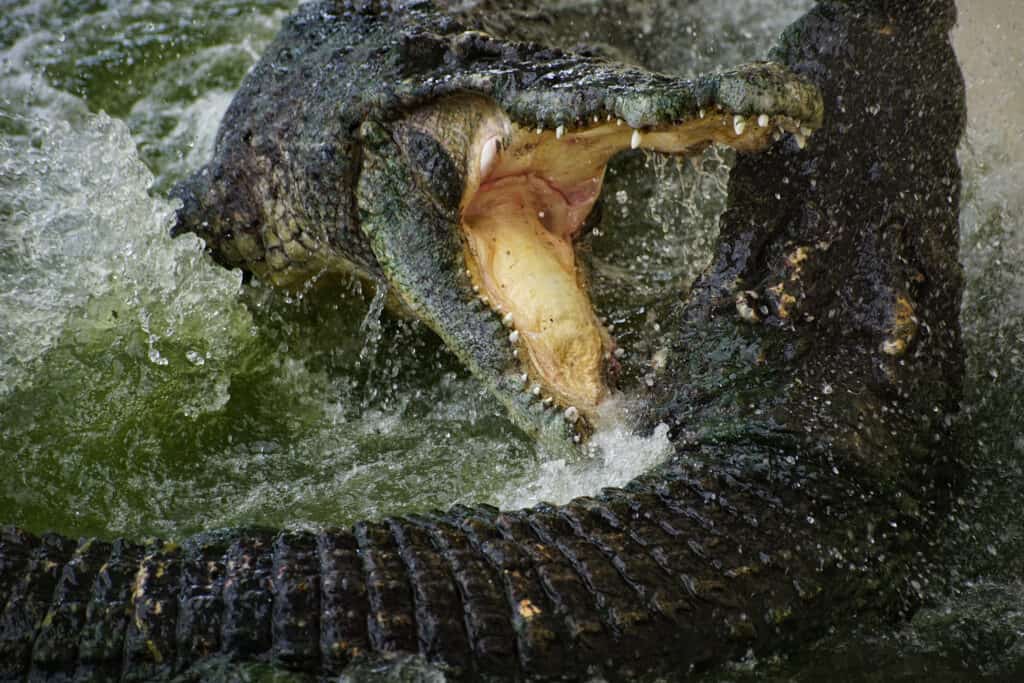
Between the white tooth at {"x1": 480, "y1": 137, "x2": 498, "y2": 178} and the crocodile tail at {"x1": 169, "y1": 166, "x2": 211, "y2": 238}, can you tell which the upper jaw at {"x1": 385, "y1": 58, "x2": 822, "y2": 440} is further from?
the crocodile tail at {"x1": 169, "y1": 166, "x2": 211, "y2": 238}

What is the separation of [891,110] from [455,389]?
1.43 m

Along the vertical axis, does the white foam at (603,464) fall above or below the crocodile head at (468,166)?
below

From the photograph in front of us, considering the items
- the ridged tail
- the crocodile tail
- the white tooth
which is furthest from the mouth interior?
the crocodile tail

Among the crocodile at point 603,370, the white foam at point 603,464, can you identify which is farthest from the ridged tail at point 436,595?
the white foam at point 603,464

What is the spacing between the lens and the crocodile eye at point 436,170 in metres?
2.92

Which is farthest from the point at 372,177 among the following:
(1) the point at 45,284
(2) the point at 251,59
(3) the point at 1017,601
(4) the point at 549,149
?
(2) the point at 251,59

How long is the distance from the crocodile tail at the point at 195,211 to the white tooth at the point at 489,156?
1.06 meters

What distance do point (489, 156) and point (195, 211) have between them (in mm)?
1139

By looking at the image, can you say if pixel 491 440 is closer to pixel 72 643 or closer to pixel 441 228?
pixel 441 228

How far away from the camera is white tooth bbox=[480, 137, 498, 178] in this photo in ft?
9.36

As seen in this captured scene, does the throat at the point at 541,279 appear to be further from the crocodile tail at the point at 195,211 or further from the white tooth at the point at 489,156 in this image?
the crocodile tail at the point at 195,211

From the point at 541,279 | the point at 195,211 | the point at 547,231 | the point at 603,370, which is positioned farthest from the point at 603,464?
the point at 195,211

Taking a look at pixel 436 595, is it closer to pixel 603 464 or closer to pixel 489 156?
pixel 603 464

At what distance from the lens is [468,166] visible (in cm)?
291
